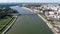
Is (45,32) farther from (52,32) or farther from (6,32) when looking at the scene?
(6,32)

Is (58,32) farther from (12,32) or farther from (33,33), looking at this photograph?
(12,32)

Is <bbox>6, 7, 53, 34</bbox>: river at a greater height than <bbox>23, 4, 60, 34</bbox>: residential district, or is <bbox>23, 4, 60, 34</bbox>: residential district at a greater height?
<bbox>6, 7, 53, 34</bbox>: river

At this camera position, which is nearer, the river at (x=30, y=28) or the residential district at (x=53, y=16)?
the river at (x=30, y=28)

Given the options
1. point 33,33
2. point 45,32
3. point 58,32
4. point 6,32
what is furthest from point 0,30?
point 58,32

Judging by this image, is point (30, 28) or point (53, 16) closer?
point (30, 28)

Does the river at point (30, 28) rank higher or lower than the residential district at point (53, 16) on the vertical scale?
higher

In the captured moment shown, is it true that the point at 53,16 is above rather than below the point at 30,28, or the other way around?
below

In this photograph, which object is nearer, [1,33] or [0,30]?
[1,33]

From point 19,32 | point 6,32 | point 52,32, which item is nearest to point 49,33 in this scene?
point 52,32

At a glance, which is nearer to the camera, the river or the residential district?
the river
